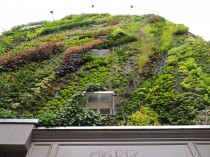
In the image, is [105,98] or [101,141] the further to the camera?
[105,98]

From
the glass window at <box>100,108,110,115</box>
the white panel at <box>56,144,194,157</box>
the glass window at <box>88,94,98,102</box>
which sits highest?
the glass window at <box>88,94,98,102</box>

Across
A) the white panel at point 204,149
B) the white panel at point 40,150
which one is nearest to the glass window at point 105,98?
the white panel at point 40,150

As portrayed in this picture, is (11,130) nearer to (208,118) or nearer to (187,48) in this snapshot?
(208,118)

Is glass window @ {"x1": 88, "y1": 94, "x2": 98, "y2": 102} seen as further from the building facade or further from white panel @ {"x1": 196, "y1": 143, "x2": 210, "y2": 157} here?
white panel @ {"x1": 196, "y1": 143, "x2": 210, "y2": 157}

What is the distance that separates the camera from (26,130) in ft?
21.8

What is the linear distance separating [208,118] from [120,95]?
122 inches

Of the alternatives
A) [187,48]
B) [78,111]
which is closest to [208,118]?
[78,111]

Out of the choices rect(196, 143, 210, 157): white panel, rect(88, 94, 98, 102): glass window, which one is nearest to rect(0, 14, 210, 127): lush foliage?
rect(88, 94, 98, 102): glass window

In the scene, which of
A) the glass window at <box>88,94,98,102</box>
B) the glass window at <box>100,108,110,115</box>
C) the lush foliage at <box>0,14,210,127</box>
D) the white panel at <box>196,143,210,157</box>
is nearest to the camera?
the white panel at <box>196,143,210,157</box>

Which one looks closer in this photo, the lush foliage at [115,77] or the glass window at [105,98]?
the lush foliage at [115,77]

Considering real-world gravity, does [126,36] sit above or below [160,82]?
above

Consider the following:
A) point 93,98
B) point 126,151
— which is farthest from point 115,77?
point 126,151

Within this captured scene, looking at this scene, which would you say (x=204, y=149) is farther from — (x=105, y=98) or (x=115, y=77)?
(x=115, y=77)

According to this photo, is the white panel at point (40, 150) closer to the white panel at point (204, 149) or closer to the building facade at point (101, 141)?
the building facade at point (101, 141)
